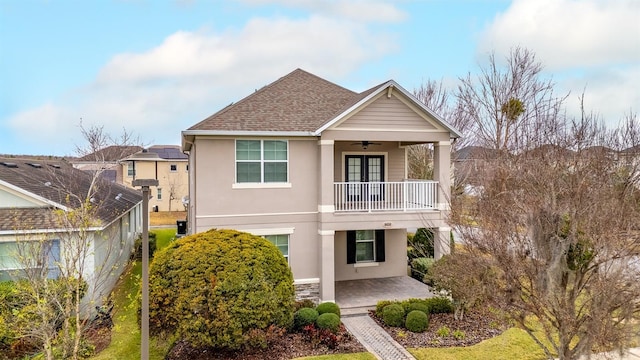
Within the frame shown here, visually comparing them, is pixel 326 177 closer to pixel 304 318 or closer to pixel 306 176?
pixel 306 176

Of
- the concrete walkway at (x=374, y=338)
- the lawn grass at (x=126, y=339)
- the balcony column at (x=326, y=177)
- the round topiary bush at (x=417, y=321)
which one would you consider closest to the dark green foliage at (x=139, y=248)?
the lawn grass at (x=126, y=339)

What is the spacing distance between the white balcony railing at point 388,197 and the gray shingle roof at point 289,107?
2887 mm

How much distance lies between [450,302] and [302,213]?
6.02 metres

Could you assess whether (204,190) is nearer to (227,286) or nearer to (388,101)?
(227,286)

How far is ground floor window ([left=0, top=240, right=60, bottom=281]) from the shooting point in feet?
31.7

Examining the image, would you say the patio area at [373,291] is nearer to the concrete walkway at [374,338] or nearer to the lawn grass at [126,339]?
the concrete walkway at [374,338]

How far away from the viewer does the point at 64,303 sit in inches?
405

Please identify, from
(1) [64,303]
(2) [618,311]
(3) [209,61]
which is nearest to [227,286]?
(1) [64,303]

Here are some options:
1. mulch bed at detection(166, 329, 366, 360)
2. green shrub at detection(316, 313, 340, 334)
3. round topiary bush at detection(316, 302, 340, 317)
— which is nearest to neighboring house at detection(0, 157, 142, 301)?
mulch bed at detection(166, 329, 366, 360)

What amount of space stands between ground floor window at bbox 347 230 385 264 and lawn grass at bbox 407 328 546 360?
21.0 feet

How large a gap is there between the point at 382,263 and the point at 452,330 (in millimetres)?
5773

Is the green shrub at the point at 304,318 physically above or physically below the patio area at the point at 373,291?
above

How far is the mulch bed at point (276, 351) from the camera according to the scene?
10070 mm

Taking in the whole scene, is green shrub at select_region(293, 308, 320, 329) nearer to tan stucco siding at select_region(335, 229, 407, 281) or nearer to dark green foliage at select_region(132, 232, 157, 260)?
tan stucco siding at select_region(335, 229, 407, 281)
